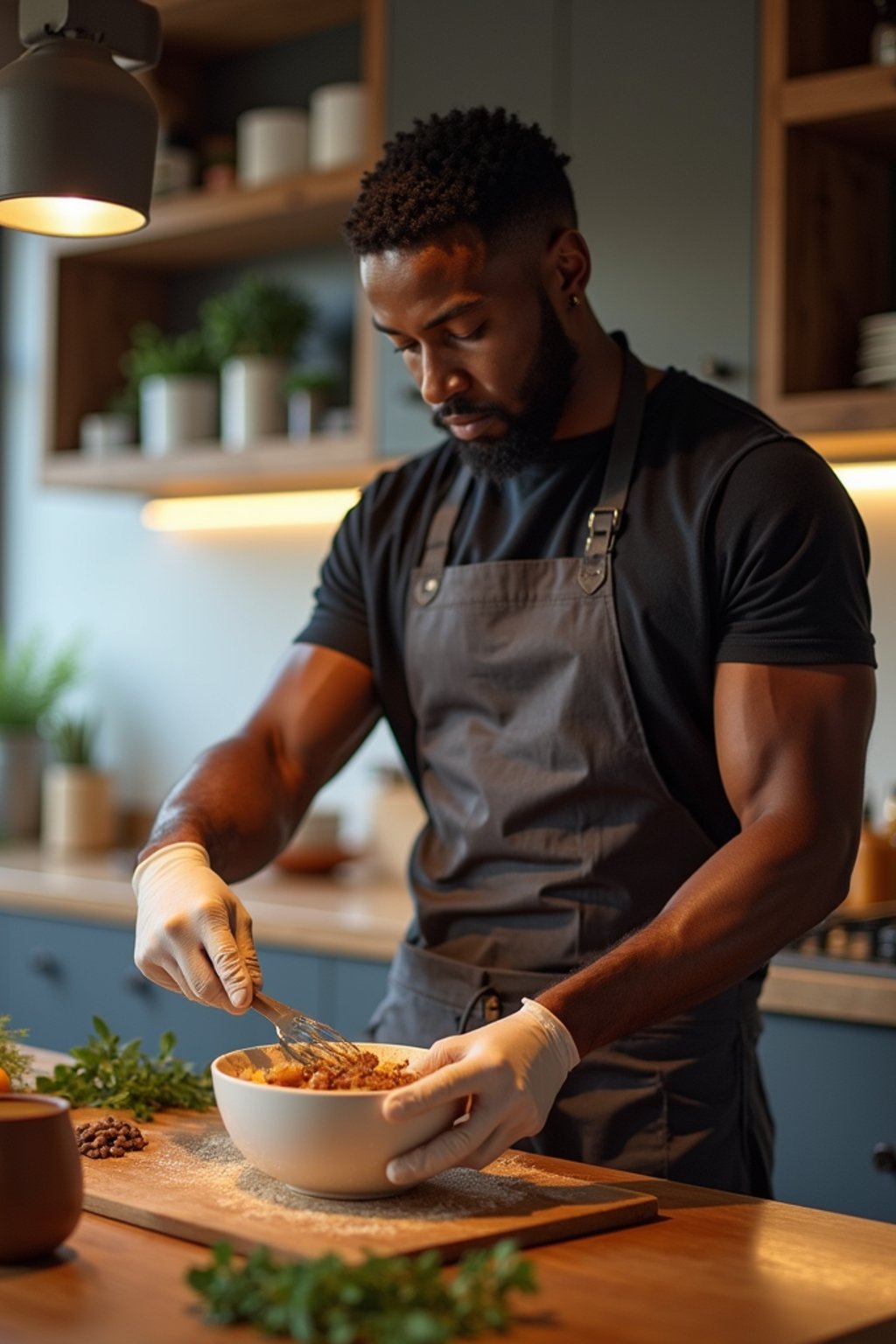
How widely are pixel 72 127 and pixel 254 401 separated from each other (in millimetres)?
1927

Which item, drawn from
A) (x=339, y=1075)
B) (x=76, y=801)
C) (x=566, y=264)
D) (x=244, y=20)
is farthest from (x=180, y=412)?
(x=339, y=1075)

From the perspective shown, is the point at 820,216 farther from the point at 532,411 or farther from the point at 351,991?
the point at 351,991

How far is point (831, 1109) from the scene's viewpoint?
232 cm

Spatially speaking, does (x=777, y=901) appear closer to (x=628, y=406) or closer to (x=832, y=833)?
(x=832, y=833)

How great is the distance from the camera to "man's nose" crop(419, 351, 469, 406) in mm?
1766

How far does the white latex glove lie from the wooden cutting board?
34 millimetres

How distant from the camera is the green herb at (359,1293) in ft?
3.20

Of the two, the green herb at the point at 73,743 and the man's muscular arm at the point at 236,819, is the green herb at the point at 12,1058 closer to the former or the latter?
the man's muscular arm at the point at 236,819

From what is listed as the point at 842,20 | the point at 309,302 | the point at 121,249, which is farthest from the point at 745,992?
the point at 121,249

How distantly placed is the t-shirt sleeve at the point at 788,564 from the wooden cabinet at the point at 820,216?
35.7 inches

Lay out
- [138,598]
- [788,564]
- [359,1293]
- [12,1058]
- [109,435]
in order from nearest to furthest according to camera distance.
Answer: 1. [359,1293]
2. [12,1058]
3. [788,564]
4. [109,435]
5. [138,598]

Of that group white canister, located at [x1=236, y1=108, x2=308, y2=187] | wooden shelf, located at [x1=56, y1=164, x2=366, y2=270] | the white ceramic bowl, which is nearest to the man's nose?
the white ceramic bowl

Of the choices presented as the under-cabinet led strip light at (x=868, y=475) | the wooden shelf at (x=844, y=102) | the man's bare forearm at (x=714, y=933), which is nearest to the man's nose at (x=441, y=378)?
the man's bare forearm at (x=714, y=933)

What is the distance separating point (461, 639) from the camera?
6.10 ft
